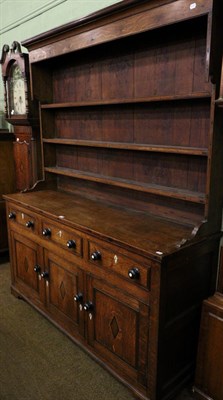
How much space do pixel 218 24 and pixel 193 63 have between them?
0.99ft

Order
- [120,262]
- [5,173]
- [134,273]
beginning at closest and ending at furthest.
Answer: [134,273], [120,262], [5,173]

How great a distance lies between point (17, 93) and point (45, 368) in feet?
7.54

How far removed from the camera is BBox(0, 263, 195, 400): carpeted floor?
1828mm

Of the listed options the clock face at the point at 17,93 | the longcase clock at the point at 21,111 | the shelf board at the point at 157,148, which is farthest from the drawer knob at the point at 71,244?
the clock face at the point at 17,93

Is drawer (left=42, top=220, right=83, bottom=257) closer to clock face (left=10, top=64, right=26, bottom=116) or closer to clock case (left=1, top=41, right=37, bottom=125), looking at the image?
clock case (left=1, top=41, right=37, bottom=125)

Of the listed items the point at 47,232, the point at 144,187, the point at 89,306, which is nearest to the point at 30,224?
the point at 47,232

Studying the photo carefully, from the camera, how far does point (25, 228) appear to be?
98.6 inches

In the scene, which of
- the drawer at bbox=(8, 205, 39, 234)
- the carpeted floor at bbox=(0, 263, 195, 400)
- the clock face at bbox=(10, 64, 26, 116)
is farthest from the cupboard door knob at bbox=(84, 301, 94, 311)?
the clock face at bbox=(10, 64, 26, 116)


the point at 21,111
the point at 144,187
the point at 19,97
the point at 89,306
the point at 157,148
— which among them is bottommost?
the point at 89,306

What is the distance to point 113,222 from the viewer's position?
77.6 inches

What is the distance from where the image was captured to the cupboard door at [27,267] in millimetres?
2445

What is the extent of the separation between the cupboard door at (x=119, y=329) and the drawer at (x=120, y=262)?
12 centimetres

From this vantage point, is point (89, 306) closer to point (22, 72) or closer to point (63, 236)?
point (63, 236)

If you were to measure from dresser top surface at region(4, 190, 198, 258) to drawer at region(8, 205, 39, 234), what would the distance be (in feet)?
0.22
